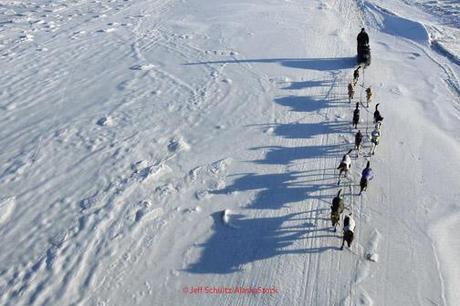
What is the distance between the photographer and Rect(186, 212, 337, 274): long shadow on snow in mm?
10061

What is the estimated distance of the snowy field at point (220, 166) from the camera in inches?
384

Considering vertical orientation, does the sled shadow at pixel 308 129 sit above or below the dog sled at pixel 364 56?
below

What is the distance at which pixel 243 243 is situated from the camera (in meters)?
10.5

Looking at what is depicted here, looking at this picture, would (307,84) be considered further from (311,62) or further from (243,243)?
(243,243)

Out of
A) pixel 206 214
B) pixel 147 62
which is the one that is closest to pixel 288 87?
pixel 147 62

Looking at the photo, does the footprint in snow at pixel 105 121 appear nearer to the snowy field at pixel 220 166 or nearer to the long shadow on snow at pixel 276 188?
the snowy field at pixel 220 166

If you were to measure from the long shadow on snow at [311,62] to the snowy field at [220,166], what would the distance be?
0.11 m

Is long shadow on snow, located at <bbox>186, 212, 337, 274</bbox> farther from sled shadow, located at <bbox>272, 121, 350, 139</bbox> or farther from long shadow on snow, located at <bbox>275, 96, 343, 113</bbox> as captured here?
long shadow on snow, located at <bbox>275, 96, 343, 113</bbox>

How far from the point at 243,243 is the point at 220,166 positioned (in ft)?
9.87

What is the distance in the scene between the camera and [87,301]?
30.5ft

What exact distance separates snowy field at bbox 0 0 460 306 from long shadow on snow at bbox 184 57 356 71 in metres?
Answer: 0.11

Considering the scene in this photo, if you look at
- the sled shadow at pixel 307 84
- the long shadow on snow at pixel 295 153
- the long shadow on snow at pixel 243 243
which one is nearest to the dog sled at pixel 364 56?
the sled shadow at pixel 307 84

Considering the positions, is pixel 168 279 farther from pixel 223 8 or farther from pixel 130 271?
pixel 223 8

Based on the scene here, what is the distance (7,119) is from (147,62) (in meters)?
6.13
